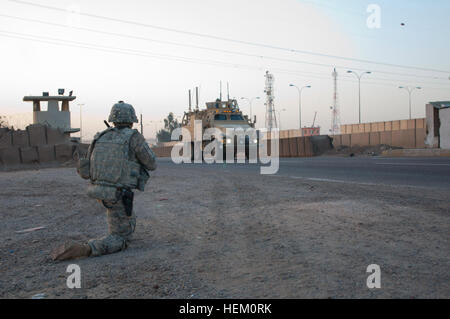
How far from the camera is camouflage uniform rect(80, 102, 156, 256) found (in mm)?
4148

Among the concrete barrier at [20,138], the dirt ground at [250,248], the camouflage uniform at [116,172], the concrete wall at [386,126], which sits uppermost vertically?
the concrete wall at [386,126]

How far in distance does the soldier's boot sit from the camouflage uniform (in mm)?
108

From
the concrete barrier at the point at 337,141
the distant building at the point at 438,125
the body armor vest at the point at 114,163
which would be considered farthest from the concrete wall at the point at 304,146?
the body armor vest at the point at 114,163

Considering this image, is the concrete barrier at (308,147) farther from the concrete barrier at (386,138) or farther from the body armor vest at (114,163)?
the body armor vest at (114,163)

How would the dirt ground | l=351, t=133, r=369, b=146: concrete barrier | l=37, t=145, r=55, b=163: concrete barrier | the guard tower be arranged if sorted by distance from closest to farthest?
the dirt ground
l=37, t=145, r=55, b=163: concrete barrier
the guard tower
l=351, t=133, r=369, b=146: concrete barrier

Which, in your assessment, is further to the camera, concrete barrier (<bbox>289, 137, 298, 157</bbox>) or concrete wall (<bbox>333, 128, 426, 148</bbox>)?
concrete barrier (<bbox>289, 137, 298, 157</bbox>)

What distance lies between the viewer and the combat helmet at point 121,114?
4.42 metres

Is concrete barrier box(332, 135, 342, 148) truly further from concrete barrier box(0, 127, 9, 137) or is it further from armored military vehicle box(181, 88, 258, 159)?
concrete barrier box(0, 127, 9, 137)

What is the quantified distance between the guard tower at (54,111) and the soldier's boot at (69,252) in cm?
1829

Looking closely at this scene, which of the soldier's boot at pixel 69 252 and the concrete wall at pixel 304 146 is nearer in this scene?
the soldier's boot at pixel 69 252

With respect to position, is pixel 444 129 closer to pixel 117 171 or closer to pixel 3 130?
pixel 3 130

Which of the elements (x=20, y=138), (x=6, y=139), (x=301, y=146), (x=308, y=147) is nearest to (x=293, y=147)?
(x=301, y=146)

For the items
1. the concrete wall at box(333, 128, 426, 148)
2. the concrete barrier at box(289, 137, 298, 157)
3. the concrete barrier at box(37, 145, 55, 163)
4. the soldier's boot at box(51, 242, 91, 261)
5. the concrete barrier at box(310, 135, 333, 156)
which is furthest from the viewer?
the concrete barrier at box(289, 137, 298, 157)

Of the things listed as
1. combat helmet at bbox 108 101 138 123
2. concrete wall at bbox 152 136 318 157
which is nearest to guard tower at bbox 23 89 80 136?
concrete wall at bbox 152 136 318 157
